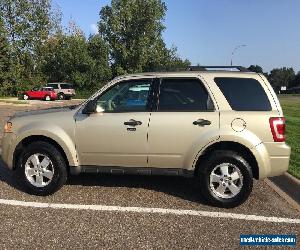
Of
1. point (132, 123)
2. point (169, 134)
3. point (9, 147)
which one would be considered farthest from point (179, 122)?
point (9, 147)

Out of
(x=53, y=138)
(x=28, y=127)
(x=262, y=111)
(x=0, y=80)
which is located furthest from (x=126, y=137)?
(x=0, y=80)

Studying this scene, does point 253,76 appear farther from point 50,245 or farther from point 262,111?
point 50,245

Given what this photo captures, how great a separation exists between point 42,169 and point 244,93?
305cm

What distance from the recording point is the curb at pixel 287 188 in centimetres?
636

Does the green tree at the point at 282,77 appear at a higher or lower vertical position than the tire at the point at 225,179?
higher

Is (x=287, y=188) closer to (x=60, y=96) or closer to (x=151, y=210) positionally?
(x=151, y=210)

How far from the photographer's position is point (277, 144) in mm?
5805

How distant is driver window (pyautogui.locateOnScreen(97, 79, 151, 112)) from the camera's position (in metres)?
6.19

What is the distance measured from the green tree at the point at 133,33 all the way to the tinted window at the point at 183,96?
1872 inches

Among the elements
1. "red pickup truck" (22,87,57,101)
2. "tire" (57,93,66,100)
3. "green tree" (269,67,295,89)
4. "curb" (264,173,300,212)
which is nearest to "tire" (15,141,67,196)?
"curb" (264,173,300,212)

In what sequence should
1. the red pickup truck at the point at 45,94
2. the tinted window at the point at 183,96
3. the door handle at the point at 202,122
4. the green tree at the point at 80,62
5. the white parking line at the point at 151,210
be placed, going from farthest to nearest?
1. the green tree at the point at 80,62
2. the red pickup truck at the point at 45,94
3. the tinted window at the point at 183,96
4. the door handle at the point at 202,122
5. the white parking line at the point at 151,210

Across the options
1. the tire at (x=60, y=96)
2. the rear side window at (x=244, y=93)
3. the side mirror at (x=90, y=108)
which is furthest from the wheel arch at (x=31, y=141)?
the tire at (x=60, y=96)

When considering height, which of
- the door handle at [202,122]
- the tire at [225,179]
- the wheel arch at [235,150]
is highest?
the door handle at [202,122]

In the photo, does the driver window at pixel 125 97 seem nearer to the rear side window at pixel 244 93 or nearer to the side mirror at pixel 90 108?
the side mirror at pixel 90 108
